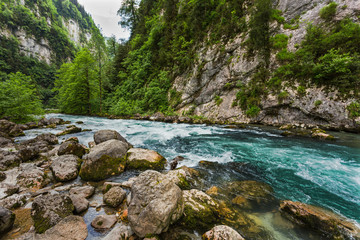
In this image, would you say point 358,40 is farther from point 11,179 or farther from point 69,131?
point 69,131

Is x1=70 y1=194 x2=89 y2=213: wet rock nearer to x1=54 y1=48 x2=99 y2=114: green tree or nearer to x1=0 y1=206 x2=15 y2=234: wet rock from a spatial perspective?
x1=0 y1=206 x2=15 y2=234: wet rock

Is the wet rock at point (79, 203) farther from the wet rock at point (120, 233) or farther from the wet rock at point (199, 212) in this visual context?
the wet rock at point (199, 212)

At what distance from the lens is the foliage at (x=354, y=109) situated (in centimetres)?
866

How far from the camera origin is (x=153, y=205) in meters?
2.03

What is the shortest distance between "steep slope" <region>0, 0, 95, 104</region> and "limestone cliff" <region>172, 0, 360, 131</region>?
5675cm

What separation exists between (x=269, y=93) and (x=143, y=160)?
13914 millimetres

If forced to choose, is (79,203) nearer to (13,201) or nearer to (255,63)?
(13,201)

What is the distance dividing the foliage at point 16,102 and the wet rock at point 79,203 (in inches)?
448

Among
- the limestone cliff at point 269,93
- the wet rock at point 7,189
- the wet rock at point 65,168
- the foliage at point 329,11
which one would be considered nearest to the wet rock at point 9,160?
the wet rock at point 7,189

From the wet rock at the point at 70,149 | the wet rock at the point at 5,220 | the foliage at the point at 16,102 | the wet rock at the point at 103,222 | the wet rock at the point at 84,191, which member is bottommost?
the wet rock at the point at 103,222

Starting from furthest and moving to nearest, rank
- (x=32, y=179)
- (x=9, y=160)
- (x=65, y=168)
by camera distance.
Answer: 1. (x=9, y=160)
2. (x=65, y=168)
3. (x=32, y=179)

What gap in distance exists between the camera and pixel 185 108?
18422 millimetres

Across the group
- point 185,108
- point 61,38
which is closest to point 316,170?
point 185,108

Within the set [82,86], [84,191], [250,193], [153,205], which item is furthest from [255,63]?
[82,86]
